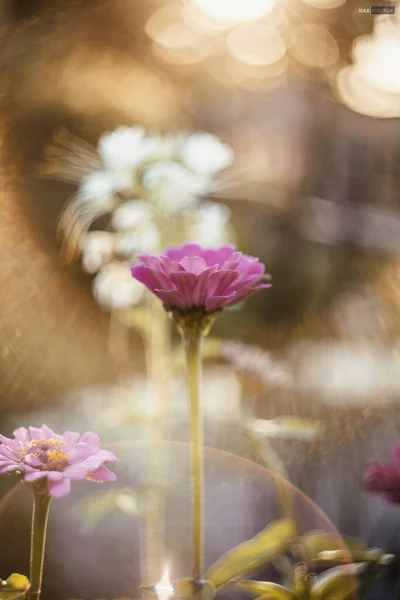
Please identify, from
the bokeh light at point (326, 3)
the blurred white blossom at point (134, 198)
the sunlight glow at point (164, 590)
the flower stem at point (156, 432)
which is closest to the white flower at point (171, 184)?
the blurred white blossom at point (134, 198)

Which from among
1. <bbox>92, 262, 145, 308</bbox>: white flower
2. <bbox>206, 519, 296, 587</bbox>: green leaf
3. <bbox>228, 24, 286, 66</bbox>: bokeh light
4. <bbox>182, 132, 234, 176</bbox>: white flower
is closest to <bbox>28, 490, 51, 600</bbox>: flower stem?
<bbox>206, 519, 296, 587</bbox>: green leaf

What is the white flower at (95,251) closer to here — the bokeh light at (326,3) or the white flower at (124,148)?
the white flower at (124,148)

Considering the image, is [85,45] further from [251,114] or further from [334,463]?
[334,463]

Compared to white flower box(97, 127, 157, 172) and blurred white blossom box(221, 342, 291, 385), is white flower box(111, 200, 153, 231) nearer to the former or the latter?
white flower box(97, 127, 157, 172)

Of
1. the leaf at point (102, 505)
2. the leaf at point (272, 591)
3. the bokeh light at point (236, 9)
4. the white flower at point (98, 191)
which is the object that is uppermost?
the bokeh light at point (236, 9)

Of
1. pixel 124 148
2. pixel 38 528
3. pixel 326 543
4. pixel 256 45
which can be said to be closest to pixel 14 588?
pixel 38 528

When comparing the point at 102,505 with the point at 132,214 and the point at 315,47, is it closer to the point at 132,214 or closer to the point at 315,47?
the point at 132,214

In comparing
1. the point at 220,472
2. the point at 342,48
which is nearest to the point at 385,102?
the point at 342,48
